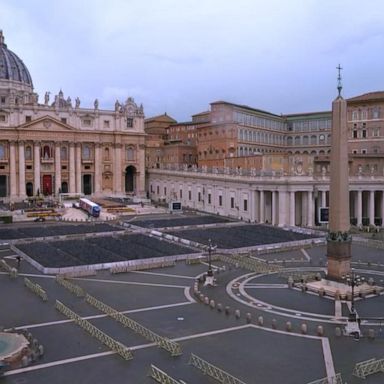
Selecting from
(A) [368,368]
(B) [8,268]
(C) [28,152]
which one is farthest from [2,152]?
(A) [368,368]

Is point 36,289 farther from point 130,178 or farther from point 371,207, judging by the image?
point 130,178

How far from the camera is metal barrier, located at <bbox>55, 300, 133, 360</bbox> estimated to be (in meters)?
20.1

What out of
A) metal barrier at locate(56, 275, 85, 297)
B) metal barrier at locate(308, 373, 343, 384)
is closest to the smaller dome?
metal barrier at locate(56, 275, 85, 297)

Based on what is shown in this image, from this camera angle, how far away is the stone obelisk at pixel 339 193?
2984 centimetres

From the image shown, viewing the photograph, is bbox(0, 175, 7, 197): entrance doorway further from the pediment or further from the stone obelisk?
the stone obelisk

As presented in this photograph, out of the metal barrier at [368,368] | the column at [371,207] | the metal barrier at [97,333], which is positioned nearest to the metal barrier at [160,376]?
the metal barrier at [97,333]

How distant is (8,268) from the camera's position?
35.5 m

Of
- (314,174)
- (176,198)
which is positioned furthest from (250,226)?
(176,198)

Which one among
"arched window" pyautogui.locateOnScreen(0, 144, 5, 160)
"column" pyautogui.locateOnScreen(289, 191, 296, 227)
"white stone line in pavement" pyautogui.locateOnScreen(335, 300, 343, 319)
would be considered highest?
"arched window" pyautogui.locateOnScreen(0, 144, 5, 160)

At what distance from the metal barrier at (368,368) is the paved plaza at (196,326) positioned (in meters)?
0.24

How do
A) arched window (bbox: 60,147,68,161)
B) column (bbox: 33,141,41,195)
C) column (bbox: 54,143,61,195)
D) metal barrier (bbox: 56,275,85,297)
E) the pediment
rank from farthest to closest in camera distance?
arched window (bbox: 60,147,68,161) → column (bbox: 54,143,61,195) → column (bbox: 33,141,41,195) → the pediment → metal barrier (bbox: 56,275,85,297)

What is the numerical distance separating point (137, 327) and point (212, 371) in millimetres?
5764

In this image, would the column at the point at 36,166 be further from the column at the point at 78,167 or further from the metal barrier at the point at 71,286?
the metal barrier at the point at 71,286

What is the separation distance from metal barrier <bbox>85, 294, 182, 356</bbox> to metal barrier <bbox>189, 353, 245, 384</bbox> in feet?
3.49
